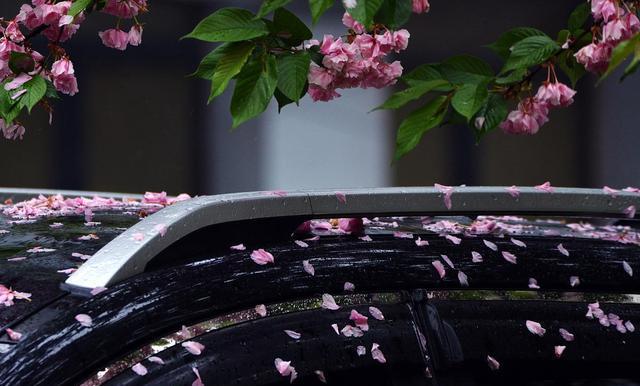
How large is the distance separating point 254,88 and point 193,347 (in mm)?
562

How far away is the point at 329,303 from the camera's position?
45.9 inches

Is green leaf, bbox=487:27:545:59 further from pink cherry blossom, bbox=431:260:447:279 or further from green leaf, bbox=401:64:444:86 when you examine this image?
pink cherry blossom, bbox=431:260:447:279

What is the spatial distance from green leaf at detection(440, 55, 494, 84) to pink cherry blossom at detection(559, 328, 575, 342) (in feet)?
1.87

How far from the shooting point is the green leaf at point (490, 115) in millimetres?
1697

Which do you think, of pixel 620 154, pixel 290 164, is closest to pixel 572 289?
pixel 290 164

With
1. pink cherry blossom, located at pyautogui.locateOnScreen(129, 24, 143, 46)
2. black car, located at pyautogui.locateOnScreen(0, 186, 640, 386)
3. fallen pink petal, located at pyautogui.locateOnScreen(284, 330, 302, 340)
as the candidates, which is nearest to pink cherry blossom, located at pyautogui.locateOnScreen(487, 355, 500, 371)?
black car, located at pyautogui.locateOnScreen(0, 186, 640, 386)

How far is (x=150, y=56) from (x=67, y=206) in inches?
389

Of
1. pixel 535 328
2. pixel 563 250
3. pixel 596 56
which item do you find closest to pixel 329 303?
pixel 535 328

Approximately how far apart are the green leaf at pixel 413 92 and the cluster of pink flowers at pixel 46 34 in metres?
0.56

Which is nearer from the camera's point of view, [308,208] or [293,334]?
[293,334]

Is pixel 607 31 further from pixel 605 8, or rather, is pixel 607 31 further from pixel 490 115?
pixel 490 115

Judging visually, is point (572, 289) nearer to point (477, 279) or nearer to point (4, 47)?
point (477, 279)

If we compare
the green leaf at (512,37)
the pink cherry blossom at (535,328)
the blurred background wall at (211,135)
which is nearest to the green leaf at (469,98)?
the green leaf at (512,37)

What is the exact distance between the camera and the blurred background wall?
1062 centimetres
